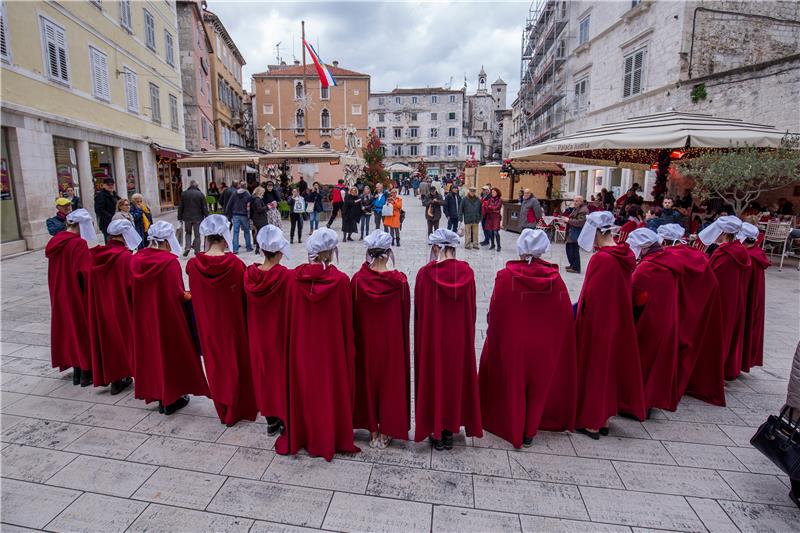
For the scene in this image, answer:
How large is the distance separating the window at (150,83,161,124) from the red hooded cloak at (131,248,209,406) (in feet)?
63.5

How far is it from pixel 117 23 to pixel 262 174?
26.4 ft

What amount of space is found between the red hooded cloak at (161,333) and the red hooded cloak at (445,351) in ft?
7.13

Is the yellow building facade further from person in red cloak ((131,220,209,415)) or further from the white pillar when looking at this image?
person in red cloak ((131,220,209,415))

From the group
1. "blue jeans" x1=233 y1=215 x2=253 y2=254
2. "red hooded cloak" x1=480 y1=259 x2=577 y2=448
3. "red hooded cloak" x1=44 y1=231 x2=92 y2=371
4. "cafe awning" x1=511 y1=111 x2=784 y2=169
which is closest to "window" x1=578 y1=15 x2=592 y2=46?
"cafe awning" x1=511 y1=111 x2=784 y2=169

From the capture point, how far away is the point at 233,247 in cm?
1170

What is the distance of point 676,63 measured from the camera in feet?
52.5

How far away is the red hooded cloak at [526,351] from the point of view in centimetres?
342

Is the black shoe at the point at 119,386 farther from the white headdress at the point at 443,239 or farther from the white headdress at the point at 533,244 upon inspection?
the white headdress at the point at 533,244

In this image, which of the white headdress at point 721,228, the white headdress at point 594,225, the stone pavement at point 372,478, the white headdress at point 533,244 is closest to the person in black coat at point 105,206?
the stone pavement at point 372,478

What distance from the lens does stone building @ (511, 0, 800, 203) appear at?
1297 centimetres

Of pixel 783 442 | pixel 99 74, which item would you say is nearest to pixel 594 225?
pixel 783 442

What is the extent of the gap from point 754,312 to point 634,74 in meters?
17.5

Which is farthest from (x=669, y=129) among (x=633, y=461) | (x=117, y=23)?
(x=117, y=23)

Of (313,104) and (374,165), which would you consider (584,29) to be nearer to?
(374,165)
